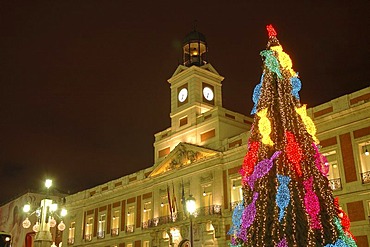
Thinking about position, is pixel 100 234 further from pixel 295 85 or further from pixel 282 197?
pixel 282 197

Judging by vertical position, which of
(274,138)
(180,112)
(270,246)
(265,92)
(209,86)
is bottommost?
(270,246)

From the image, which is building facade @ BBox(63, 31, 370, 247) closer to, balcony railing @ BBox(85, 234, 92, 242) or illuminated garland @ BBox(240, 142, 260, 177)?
balcony railing @ BBox(85, 234, 92, 242)

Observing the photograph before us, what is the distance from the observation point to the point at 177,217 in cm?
2919

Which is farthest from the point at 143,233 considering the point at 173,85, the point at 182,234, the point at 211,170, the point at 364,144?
the point at 364,144

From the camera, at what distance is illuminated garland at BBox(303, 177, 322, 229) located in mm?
10531

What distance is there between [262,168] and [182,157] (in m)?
19.4

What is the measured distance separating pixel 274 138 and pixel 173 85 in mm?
23504

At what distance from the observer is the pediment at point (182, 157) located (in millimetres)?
29019

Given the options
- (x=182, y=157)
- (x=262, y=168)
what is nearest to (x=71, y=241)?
(x=182, y=157)

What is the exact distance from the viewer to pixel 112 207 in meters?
36.9

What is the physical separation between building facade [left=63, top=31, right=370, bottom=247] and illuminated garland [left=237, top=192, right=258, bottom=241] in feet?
35.5

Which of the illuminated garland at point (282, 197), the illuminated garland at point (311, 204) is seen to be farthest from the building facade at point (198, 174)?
the illuminated garland at point (282, 197)

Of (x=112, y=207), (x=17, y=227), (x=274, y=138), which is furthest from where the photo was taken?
(x=17, y=227)

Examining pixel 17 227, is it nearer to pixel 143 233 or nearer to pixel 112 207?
pixel 112 207
